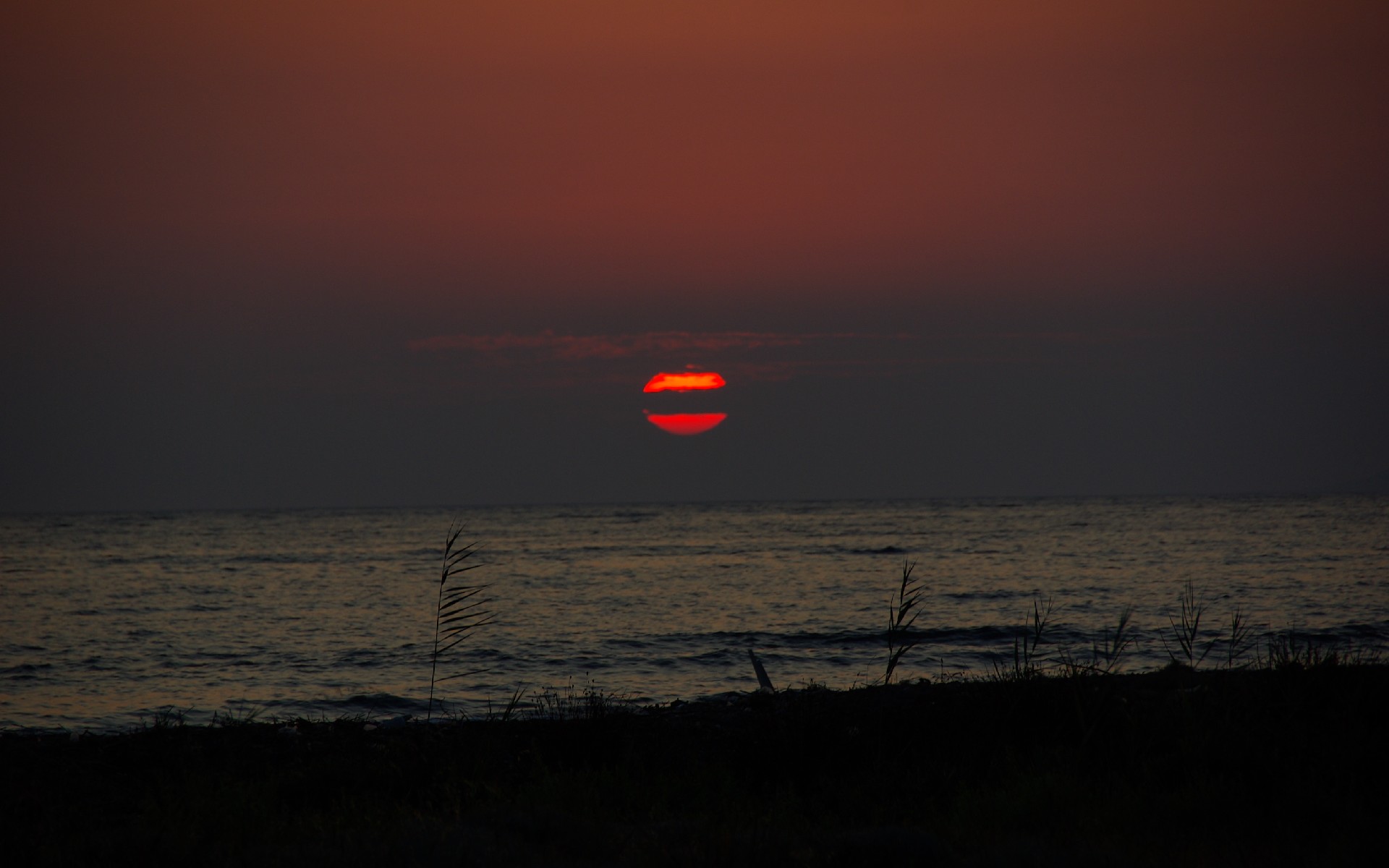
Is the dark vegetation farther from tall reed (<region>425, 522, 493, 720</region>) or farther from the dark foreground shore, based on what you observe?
tall reed (<region>425, 522, 493, 720</region>)

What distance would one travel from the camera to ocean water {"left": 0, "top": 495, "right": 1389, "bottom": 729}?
1744 centimetres

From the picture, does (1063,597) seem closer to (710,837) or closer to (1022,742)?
(1022,742)

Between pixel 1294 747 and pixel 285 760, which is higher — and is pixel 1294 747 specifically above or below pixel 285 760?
above

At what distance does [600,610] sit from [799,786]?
20595 mm

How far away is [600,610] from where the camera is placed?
1093 inches

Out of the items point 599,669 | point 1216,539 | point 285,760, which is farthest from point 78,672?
point 1216,539

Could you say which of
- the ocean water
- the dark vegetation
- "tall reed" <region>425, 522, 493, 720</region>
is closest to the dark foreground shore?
the dark vegetation

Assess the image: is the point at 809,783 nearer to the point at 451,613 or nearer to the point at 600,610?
the point at 451,613

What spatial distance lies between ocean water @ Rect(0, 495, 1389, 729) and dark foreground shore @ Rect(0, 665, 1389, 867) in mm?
2127

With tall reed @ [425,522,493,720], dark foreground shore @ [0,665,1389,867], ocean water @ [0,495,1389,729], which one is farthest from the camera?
ocean water @ [0,495,1389,729]

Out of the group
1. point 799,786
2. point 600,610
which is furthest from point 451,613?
point 600,610

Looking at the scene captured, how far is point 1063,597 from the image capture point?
96.7ft

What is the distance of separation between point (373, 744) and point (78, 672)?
40.1 feet

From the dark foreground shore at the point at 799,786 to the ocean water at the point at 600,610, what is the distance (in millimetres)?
2127
